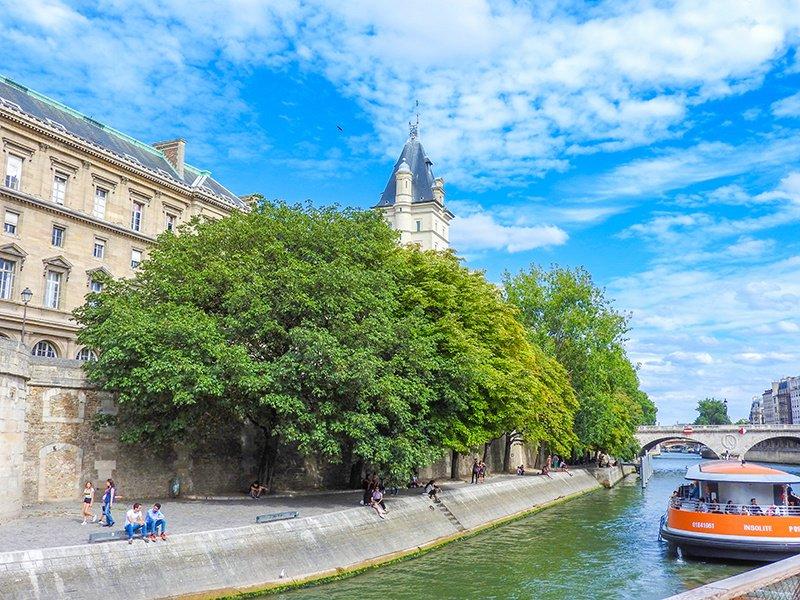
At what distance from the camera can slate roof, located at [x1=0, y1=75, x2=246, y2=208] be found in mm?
47938

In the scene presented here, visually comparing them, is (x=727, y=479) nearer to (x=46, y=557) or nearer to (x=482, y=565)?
(x=482, y=565)

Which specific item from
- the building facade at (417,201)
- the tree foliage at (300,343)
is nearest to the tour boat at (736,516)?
the tree foliage at (300,343)

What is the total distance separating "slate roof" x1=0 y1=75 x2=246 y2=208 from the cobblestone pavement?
2967 centimetres

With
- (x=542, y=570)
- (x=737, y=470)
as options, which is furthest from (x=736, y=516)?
(x=542, y=570)

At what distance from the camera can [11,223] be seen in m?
45.4

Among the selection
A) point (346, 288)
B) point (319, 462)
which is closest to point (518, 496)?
point (319, 462)

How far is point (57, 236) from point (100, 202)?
4559 millimetres

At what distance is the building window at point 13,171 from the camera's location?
45.2 metres

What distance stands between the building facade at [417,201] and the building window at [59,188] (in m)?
48.3

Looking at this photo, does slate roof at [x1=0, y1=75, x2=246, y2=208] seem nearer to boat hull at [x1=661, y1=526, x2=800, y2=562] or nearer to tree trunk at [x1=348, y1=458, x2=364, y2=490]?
tree trunk at [x1=348, y1=458, x2=364, y2=490]

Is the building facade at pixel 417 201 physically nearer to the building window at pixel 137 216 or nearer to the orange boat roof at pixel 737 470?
the building window at pixel 137 216

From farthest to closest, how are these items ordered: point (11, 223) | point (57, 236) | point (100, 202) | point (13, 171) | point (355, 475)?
point (100, 202) < point (57, 236) < point (13, 171) < point (11, 223) < point (355, 475)

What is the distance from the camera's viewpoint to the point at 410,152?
99562 millimetres

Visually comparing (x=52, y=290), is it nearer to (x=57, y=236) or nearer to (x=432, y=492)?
(x=57, y=236)
